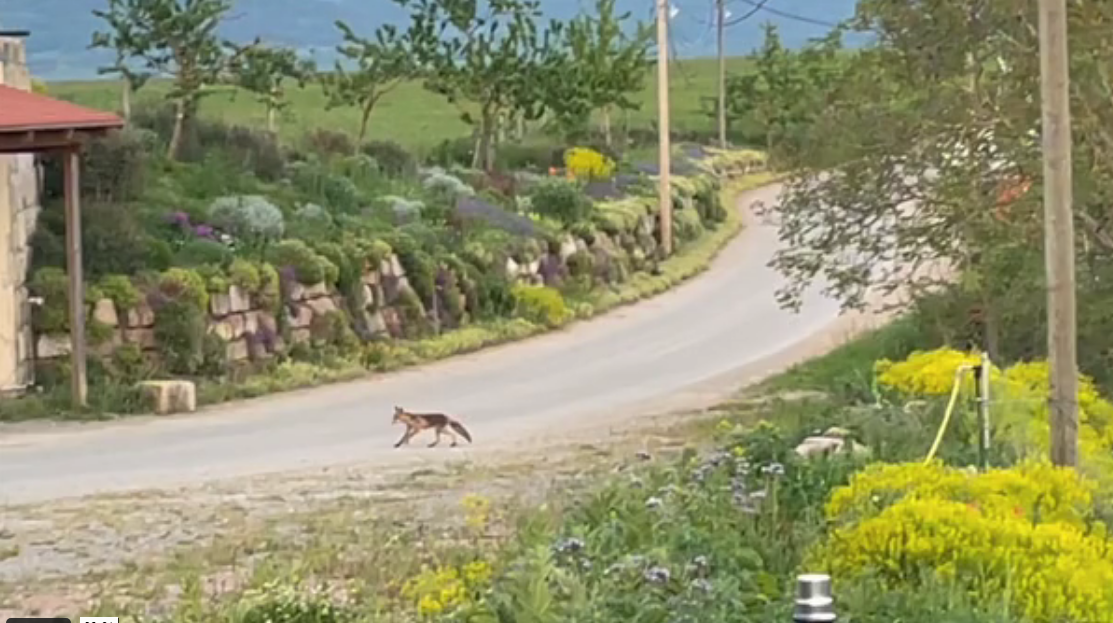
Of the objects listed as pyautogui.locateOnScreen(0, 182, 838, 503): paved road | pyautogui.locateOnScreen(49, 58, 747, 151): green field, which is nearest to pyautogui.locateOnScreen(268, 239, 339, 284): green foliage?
pyautogui.locateOnScreen(0, 182, 838, 503): paved road

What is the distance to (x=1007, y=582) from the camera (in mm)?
7023

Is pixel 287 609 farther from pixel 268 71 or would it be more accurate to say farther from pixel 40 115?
pixel 268 71

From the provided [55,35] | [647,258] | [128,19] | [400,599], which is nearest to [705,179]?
[647,258]

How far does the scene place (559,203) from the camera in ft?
112

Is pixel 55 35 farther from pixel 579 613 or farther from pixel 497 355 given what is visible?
pixel 579 613

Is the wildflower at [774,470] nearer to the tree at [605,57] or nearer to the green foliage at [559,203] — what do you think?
the green foliage at [559,203]

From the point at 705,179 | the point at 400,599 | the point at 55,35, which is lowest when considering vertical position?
the point at 400,599

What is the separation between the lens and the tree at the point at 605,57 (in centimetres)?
4194

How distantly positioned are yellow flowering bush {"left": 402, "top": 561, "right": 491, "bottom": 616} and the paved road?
7258 millimetres

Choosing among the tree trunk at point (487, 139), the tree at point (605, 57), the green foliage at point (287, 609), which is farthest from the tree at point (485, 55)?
the green foliage at point (287, 609)

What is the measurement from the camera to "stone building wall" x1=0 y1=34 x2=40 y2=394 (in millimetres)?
20656

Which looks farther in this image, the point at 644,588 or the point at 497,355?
the point at 497,355

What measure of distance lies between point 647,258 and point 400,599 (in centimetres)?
2856

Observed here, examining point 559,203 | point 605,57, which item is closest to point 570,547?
point 559,203
